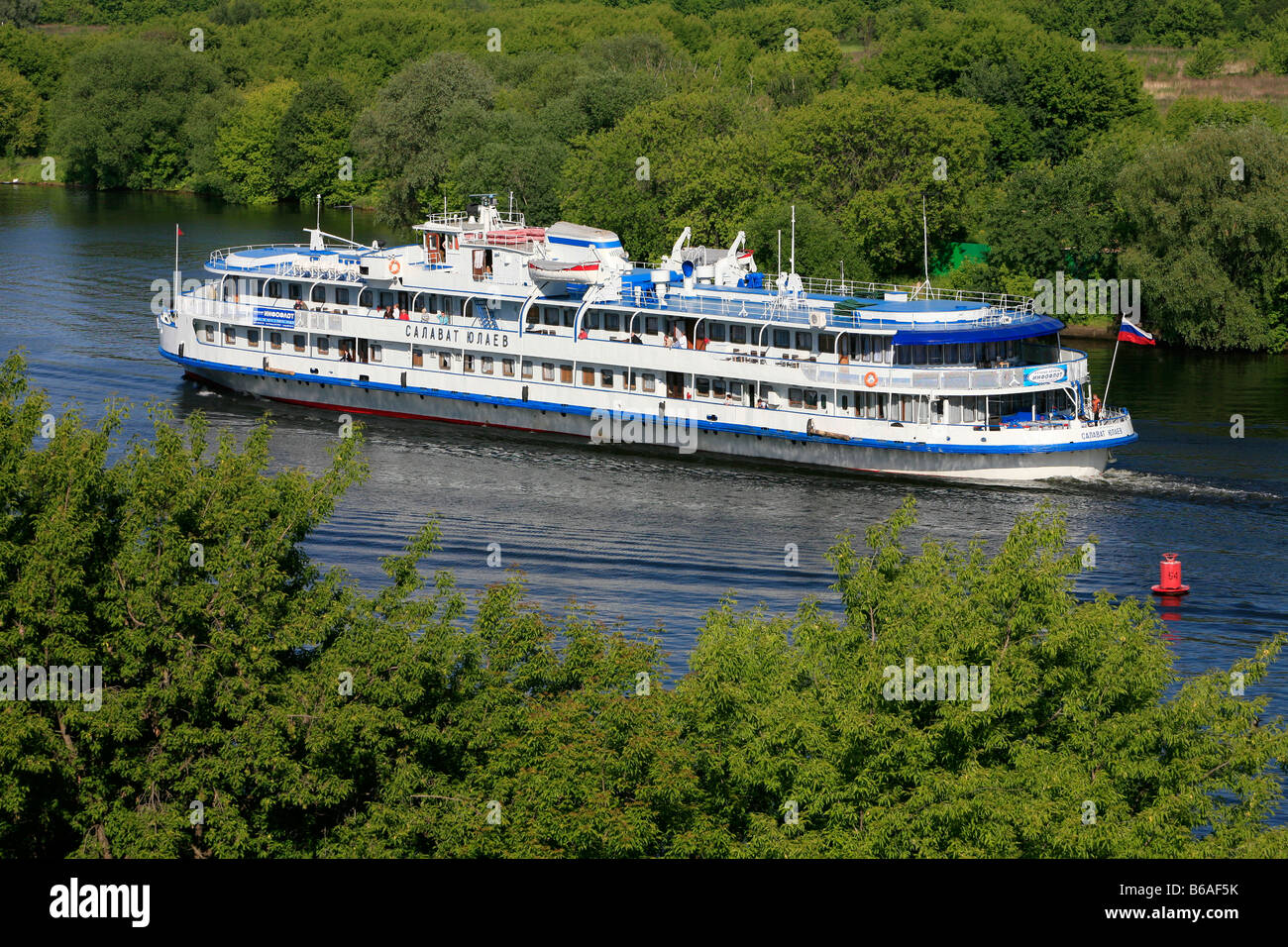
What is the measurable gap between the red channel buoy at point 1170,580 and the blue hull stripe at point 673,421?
13704 mm

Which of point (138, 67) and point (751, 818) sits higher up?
point (138, 67)

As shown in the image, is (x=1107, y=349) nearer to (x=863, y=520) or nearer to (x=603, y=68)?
(x=863, y=520)

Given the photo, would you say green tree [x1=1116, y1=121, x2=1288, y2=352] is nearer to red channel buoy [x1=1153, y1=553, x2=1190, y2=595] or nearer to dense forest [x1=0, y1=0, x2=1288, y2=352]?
dense forest [x1=0, y1=0, x2=1288, y2=352]

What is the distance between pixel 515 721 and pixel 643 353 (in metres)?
42.4

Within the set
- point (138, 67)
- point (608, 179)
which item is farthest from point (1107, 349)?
point (138, 67)

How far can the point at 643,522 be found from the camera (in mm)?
59375

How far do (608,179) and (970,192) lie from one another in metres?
22.9

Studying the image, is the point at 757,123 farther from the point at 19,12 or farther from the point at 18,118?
the point at 19,12

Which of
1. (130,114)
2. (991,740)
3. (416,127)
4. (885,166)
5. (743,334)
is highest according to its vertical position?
(130,114)

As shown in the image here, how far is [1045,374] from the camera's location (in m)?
66.8

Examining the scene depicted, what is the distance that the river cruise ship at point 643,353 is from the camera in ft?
221

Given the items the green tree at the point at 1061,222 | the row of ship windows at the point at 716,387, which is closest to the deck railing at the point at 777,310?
the row of ship windows at the point at 716,387

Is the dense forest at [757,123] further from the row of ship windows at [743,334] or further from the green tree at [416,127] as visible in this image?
the row of ship windows at [743,334]

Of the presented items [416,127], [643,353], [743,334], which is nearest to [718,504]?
[743,334]
